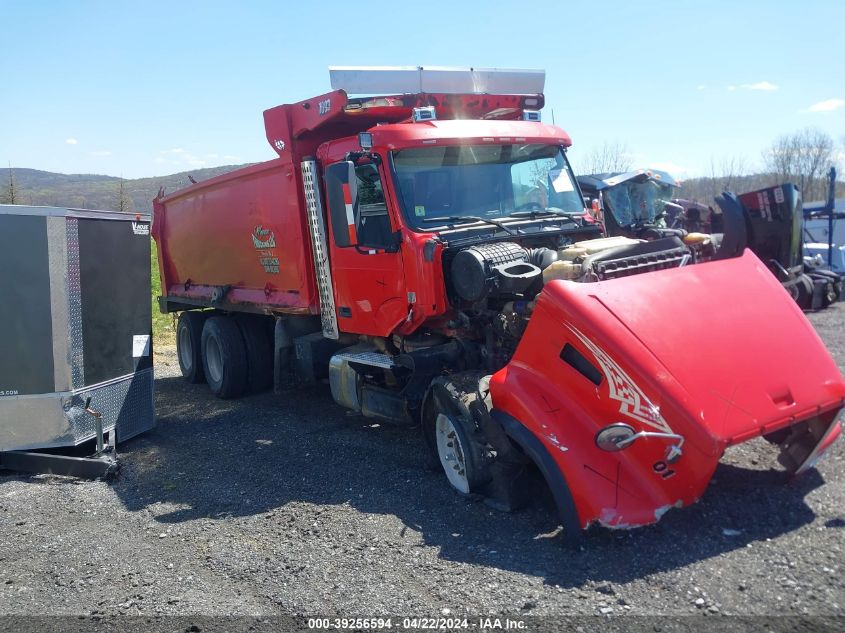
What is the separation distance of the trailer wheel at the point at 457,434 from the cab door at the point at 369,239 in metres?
0.94

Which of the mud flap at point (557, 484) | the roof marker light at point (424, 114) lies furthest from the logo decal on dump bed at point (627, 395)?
the roof marker light at point (424, 114)

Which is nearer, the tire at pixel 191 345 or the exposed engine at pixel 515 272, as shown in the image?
the exposed engine at pixel 515 272

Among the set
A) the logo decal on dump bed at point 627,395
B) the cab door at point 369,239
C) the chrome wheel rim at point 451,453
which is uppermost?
the cab door at point 369,239

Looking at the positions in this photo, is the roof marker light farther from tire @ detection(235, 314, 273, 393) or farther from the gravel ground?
tire @ detection(235, 314, 273, 393)

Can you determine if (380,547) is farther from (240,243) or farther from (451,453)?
(240,243)

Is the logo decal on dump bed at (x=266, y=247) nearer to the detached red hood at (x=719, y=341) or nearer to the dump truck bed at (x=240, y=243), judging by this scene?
the dump truck bed at (x=240, y=243)

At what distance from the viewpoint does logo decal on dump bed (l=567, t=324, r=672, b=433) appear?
388cm

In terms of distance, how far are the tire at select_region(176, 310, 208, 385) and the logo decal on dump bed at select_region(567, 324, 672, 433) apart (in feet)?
23.1

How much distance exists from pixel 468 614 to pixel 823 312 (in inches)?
490

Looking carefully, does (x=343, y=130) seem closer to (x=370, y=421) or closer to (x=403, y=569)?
(x=370, y=421)

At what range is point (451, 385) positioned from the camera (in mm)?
5062

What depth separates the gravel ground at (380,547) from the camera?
3641 millimetres

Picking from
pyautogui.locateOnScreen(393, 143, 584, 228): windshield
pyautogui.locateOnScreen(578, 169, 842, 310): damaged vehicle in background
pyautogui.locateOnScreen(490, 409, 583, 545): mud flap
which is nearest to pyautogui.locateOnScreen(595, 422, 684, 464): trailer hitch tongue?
pyautogui.locateOnScreen(490, 409, 583, 545): mud flap

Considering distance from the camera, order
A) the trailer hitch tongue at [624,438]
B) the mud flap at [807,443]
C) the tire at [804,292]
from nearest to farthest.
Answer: the trailer hitch tongue at [624,438]
the mud flap at [807,443]
the tire at [804,292]
